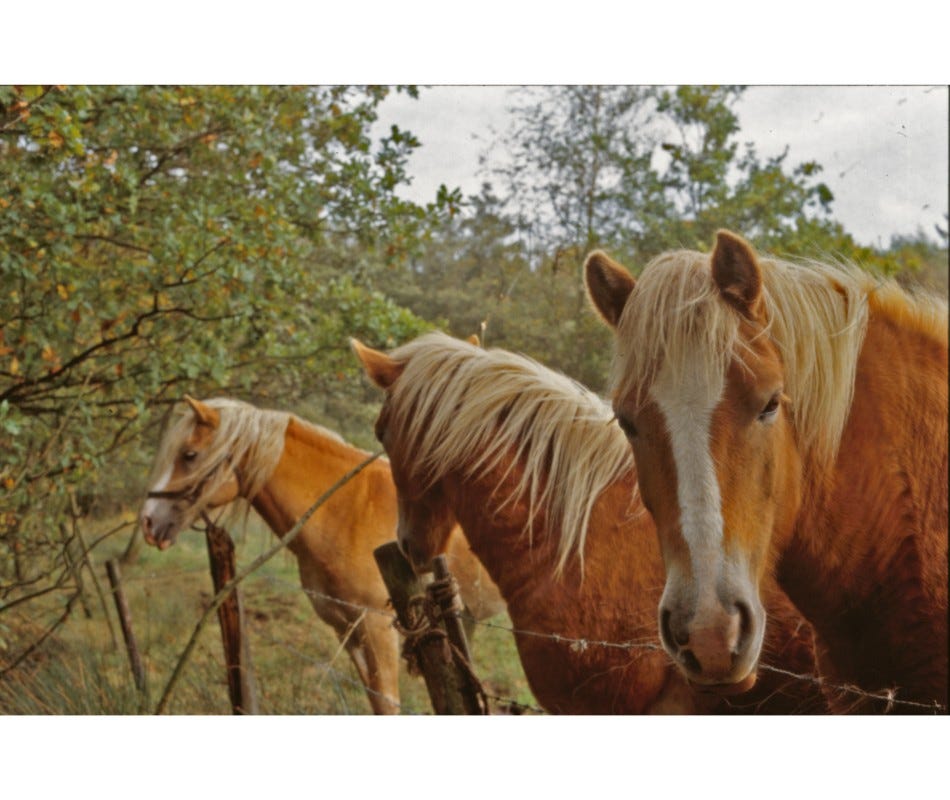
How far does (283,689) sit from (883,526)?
91.5 inches

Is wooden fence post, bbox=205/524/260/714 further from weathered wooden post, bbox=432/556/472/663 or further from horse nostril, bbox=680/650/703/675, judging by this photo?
horse nostril, bbox=680/650/703/675

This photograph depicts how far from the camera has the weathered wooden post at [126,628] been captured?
317 centimetres

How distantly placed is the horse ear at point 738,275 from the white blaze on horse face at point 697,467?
0.51ft

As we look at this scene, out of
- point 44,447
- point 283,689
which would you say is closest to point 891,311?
point 283,689

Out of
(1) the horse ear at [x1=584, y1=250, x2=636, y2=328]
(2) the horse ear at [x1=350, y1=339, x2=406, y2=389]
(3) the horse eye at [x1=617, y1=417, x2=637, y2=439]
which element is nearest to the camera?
(3) the horse eye at [x1=617, y1=417, x2=637, y2=439]

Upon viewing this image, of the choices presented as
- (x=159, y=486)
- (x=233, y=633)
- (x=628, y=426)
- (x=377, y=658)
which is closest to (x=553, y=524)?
(x=628, y=426)

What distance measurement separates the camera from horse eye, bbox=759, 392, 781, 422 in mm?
1561

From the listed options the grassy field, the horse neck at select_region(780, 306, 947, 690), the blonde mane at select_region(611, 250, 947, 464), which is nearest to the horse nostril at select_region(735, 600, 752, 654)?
the horse neck at select_region(780, 306, 947, 690)

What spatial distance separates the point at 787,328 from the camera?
1.64 meters

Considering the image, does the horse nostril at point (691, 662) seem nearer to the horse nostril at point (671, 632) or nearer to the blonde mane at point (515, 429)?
the horse nostril at point (671, 632)

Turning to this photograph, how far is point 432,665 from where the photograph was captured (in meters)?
2.16

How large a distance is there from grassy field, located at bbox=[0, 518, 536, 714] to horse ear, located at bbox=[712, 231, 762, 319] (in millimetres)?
1592

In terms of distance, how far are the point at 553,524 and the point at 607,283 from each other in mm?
747
